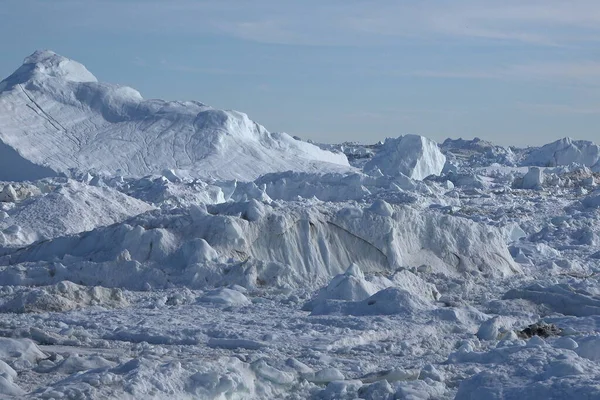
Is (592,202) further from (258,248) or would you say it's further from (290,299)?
(290,299)

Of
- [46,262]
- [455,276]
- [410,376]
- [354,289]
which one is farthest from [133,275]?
[410,376]

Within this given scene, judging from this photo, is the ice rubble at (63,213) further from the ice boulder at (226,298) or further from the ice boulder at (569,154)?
the ice boulder at (569,154)

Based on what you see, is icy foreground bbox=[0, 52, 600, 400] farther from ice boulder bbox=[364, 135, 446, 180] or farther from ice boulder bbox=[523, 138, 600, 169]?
ice boulder bbox=[523, 138, 600, 169]

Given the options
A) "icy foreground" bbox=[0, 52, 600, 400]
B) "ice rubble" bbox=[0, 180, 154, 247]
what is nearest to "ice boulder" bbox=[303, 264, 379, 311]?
A: "icy foreground" bbox=[0, 52, 600, 400]

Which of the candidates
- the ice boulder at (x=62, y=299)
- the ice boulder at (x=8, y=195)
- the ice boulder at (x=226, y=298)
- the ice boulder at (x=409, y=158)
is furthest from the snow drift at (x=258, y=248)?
the ice boulder at (x=409, y=158)

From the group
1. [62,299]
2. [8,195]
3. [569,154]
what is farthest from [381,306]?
[569,154]

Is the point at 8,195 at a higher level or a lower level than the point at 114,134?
lower

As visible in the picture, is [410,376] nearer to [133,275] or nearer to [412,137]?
[133,275]
